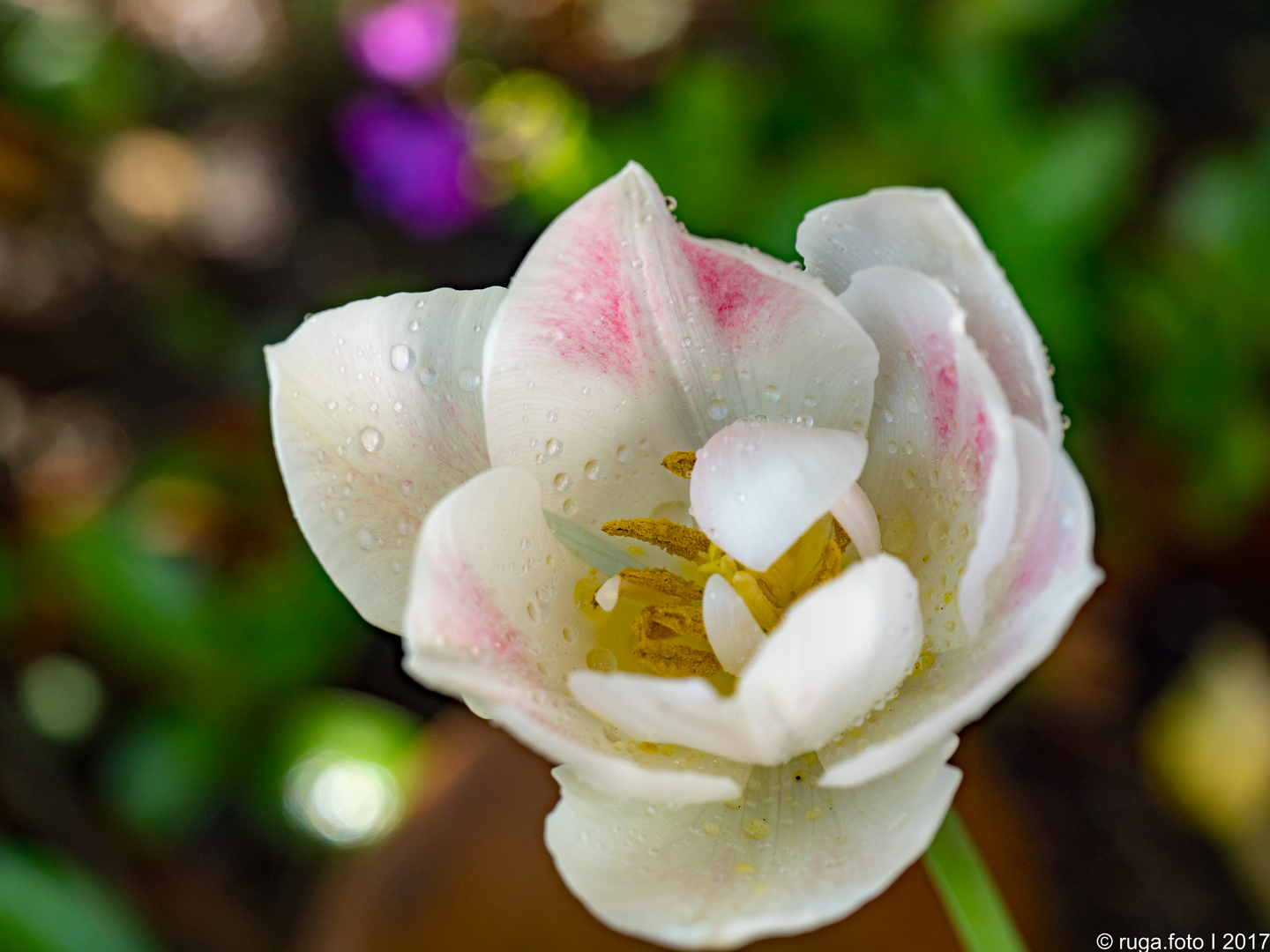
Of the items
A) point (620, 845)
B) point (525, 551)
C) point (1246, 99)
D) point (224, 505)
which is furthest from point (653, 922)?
point (1246, 99)

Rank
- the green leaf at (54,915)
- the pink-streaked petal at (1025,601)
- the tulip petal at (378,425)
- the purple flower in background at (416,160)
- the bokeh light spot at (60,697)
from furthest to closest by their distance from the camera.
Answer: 1. the purple flower in background at (416,160)
2. the bokeh light spot at (60,697)
3. the green leaf at (54,915)
4. the tulip petal at (378,425)
5. the pink-streaked petal at (1025,601)

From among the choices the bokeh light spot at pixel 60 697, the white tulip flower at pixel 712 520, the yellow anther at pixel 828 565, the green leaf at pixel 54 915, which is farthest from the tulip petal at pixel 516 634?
the bokeh light spot at pixel 60 697

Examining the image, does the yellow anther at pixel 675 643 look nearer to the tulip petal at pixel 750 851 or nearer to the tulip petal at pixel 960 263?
the tulip petal at pixel 750 851

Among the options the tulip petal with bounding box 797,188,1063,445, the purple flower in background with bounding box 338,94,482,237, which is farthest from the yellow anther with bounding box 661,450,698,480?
the purple flower in background with bounding box 338,94,482,237

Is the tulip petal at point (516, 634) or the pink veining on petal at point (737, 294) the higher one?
the pink veining on petal at point (737, 294)

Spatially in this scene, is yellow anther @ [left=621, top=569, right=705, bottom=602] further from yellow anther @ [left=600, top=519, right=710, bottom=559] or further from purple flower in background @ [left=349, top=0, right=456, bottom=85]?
purple flower in background @ [left=349, top=0, right=456, bottom=85]

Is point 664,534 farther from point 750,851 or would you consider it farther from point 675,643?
point 750,851

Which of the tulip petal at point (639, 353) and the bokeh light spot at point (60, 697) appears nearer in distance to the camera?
the tulip petal at point (639, 353)
